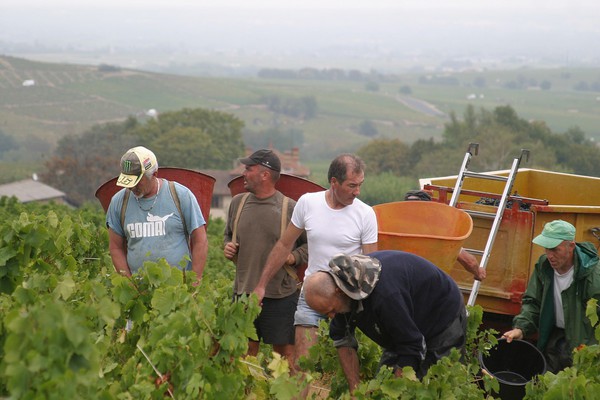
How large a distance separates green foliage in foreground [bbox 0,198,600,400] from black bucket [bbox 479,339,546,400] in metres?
0.75

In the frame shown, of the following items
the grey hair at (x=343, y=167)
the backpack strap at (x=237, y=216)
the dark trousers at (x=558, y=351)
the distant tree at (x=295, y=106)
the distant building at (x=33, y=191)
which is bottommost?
the distant tree at (x=295, y=106)

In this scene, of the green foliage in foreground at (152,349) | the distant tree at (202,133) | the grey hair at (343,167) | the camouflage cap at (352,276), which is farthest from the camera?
the distant tree at (202,133)

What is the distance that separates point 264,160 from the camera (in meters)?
6.51

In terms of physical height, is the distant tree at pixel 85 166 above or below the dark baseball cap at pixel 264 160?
below

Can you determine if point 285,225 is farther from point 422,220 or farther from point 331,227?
point 422,220

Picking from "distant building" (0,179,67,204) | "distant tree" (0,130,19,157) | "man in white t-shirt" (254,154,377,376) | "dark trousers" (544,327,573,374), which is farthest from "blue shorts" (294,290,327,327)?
"distant tree" (0,130,19,157)

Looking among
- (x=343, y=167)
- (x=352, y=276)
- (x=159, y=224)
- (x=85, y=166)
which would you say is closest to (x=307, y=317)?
(x=343, y=167)

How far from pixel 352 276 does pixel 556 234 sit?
2.20 m

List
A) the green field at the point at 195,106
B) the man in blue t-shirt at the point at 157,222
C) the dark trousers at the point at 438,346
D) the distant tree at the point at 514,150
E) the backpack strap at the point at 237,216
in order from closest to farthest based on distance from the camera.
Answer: the dark trousers at the point at 438,346
the man in blue t-shirt at the point at 157,222
the backpack strap at the point at 237,216
the distant tree at the point at 514,150
the green field at the point at 195,106

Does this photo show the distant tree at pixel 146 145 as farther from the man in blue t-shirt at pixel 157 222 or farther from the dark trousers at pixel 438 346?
the dark trousers at pixel 438 346

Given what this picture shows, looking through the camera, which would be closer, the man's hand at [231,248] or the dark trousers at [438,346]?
the dark trousers at [438,346]

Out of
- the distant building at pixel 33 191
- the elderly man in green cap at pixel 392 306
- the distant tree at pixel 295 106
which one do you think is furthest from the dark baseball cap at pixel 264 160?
the distant tree at pixel 295 106

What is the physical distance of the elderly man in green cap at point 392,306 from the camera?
460cm

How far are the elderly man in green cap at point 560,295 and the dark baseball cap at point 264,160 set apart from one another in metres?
1.76
